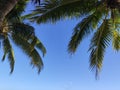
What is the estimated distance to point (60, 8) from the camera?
48.7 feet

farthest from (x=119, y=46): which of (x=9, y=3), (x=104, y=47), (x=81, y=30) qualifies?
(x=9, y=3)

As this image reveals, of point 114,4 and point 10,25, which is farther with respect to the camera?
point 10,25

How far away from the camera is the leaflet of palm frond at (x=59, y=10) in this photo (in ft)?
48.4

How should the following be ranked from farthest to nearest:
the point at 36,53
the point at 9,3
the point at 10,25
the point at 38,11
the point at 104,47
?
the point at 36,53, the point at 10,25, the point at 104,47, the point at 38,11, the point at 9,3

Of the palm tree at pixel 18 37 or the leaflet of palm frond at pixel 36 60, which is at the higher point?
the palm tree at pixel 18 37

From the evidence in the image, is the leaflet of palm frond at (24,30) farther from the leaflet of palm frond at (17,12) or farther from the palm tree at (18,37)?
the leaflet of palm frond at (17,12)

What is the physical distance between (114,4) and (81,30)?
9.68 ft

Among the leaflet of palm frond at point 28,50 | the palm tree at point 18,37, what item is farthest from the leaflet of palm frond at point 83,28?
the leaflet of palm frond at point 28,50

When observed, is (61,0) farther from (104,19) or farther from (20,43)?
(20,43)

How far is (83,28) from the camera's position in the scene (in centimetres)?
1592

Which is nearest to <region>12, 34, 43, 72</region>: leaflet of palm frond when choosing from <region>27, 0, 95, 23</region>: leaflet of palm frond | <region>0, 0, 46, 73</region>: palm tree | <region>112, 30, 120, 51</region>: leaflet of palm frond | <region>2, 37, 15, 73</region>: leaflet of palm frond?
<region>0, 0, 46, 73</region>: palm tree

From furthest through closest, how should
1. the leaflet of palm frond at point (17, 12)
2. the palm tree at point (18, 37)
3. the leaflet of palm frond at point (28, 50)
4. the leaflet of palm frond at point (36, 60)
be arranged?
the leaflet of palm frond at point (36, 60)
the leaflet of palm frond at point (28, 50)
the leaflet of palm frond at point (17, 12)
the palm tree at point (18, 37)

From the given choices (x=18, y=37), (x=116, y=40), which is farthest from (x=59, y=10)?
(x=18, y=37)

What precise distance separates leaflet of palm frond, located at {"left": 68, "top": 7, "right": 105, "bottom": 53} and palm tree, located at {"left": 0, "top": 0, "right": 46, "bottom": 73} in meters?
1.97
